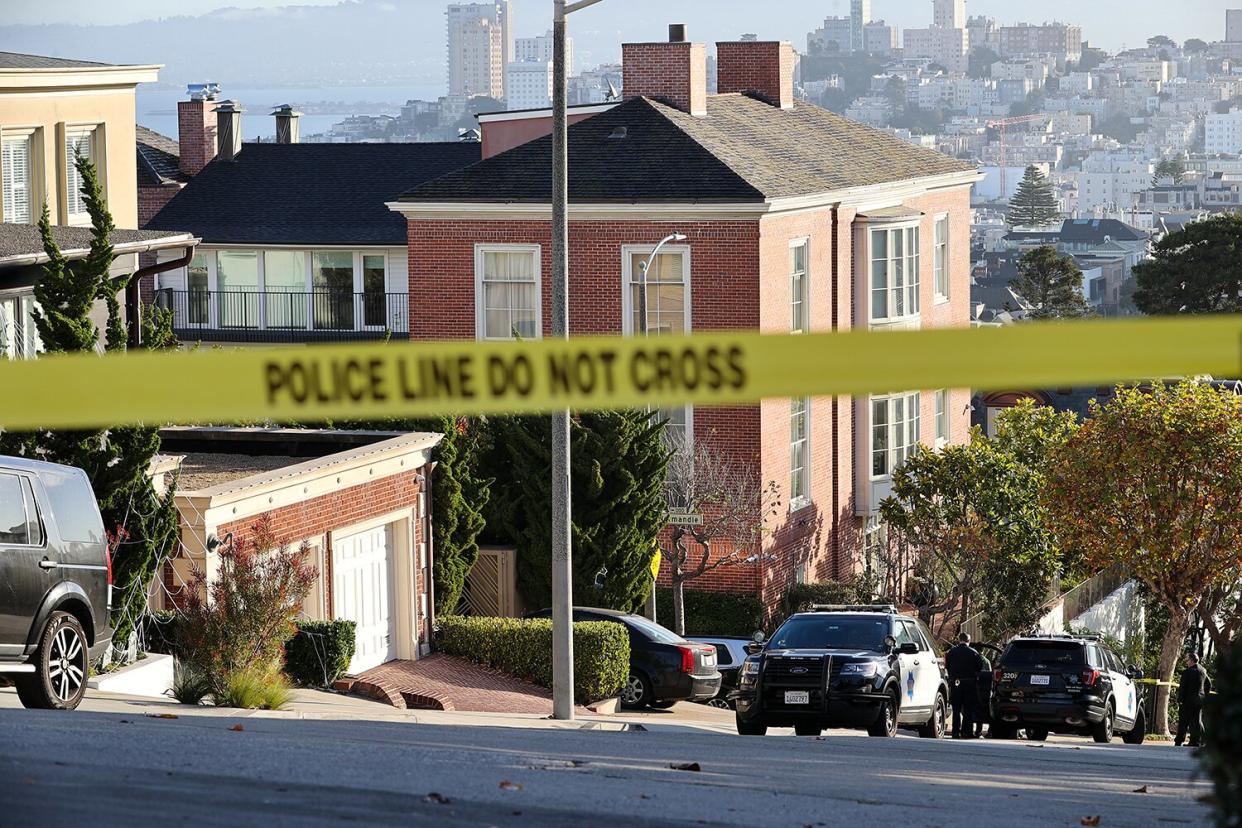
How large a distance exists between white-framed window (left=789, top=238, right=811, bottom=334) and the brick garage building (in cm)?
1456

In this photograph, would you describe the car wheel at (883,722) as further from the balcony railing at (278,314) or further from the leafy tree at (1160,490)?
the balcony railing at (278,314)

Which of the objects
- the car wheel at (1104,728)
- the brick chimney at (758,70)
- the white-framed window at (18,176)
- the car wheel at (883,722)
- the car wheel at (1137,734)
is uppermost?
the brick chimney at (758,70)

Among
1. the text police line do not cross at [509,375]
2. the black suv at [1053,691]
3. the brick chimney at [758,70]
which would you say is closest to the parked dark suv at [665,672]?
the black suv at [1053,691]

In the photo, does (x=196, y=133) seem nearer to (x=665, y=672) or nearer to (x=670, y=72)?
(x=670, y=72)

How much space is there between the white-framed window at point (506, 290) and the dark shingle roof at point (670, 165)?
1.21 meters

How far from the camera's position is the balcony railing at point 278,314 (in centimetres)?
5822

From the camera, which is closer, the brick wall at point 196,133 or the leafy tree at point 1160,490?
the leafy tree at point 1160,490

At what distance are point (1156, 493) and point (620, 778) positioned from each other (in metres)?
23.2

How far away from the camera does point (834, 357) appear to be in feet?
25.3

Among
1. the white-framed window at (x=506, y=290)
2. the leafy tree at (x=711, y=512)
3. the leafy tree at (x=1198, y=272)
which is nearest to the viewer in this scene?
the leafy tree at (x=711, y=512)

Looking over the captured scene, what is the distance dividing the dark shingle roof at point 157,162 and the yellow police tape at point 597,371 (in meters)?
61.9

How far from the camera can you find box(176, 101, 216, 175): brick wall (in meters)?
67.1

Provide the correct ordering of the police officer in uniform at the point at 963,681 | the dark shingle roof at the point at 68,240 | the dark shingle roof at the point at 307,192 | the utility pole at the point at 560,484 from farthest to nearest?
the dark shingle roof at the point at 307,192, the police officer in uniform at the point at 963,681, the dark shingle roof at the point at 68,240, the utility pole at the point at 560,484

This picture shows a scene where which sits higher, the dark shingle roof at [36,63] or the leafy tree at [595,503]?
the dark shingle roof at [36,63]
